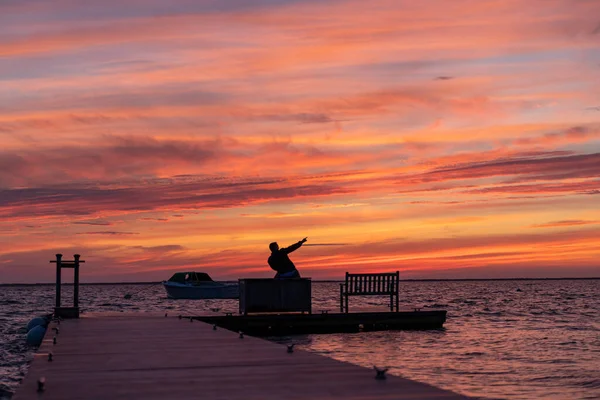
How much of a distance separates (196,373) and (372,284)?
643 inches

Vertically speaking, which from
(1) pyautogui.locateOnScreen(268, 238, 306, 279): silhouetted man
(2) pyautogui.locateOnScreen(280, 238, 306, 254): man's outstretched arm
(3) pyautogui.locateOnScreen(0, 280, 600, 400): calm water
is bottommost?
(3) pyautogui.locateOnScreen(0, 280, 600, 400): calm water

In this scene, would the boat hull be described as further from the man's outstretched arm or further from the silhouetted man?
the man's outstretched arm

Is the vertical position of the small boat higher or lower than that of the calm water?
higher

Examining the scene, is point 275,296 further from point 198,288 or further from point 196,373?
point 198,288

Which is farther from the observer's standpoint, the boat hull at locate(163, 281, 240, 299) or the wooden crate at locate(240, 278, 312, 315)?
the boat hull at locate(163, 281, 240, 299)

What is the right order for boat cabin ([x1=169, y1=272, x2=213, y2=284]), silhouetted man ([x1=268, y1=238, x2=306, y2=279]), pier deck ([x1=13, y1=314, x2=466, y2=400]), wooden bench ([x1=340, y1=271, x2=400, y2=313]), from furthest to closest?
1. boat cabin ([x1=169, y1=272, x2=213, y2=284])
2. wooden bench ([x1=340, y1=271, x2=400, y2=313])
3. silhouetted man ([x1=268, y1=238, x2=306, y2=279])
4. pier deck ([x1=13, y1=314, x2=466, y2=400])

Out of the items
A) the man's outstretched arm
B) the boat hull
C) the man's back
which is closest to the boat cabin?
the boat hull

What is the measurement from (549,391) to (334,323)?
33.6ft

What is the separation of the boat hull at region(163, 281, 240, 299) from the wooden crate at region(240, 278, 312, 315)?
156 feet

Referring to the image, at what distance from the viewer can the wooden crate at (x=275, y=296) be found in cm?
2614

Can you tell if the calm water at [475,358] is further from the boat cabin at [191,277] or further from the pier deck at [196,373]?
the boat cabin at [191,277]

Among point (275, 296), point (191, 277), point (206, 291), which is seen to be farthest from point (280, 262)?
point (191, 277)

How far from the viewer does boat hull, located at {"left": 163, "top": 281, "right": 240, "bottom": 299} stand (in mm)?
74625

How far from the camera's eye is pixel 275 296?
26391mm
